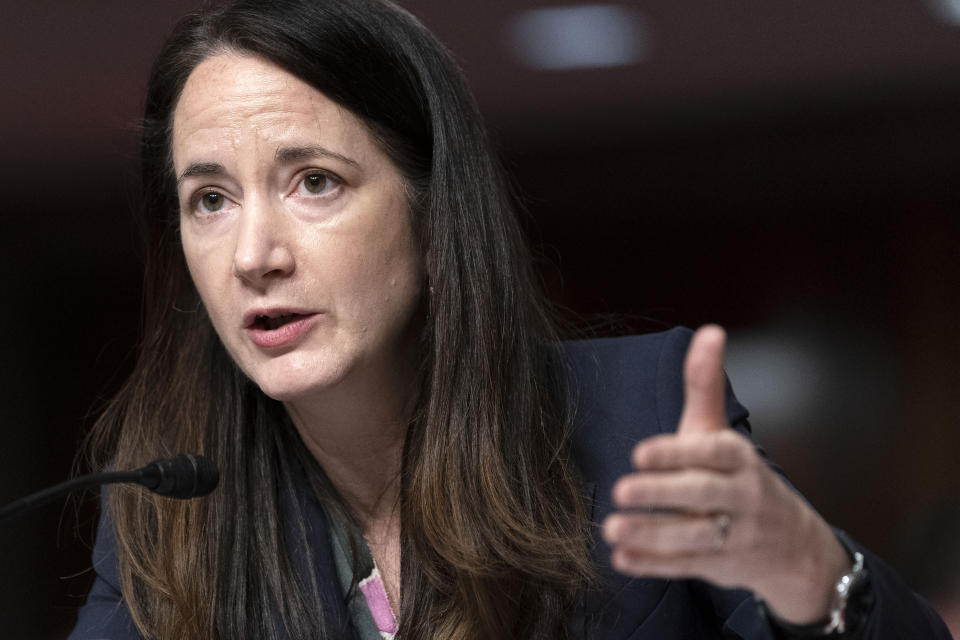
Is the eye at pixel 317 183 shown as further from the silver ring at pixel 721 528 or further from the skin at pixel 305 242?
the silver ring at pixel 721 528

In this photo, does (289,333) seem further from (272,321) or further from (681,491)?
(681,491)

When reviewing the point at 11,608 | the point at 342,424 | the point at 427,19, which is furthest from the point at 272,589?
the point at 11,608

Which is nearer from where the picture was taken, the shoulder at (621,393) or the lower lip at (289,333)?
the lower lip at (289,333)

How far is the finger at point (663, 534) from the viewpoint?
699 millimetres

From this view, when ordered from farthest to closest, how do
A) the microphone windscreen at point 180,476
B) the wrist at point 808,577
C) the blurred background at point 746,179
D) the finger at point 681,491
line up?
the blurred background at point 746,179
the microphone windscreen at point 180,476
the wrist at point 808,577
the finger at point 681,491

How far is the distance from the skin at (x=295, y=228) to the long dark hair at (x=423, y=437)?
0.10 ft

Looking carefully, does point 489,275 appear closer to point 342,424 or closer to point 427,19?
point 342,424

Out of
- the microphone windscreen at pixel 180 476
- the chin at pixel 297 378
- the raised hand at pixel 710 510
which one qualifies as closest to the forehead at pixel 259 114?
the chin at pixel 297 378

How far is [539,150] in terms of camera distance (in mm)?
3092

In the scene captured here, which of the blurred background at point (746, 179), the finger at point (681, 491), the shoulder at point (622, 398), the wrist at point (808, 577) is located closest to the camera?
the finger at point (681, 491)

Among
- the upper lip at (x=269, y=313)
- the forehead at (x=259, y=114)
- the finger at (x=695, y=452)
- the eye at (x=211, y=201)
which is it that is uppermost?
Result: the forehead at (x=259, y=114)

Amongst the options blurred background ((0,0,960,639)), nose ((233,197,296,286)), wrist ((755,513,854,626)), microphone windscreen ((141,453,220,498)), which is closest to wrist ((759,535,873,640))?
wrist ((755,513,854,626))

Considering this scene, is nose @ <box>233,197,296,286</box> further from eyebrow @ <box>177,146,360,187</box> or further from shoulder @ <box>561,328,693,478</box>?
shoulder @ <box>561,328,693,478</box>

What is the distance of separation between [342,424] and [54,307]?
228cm
